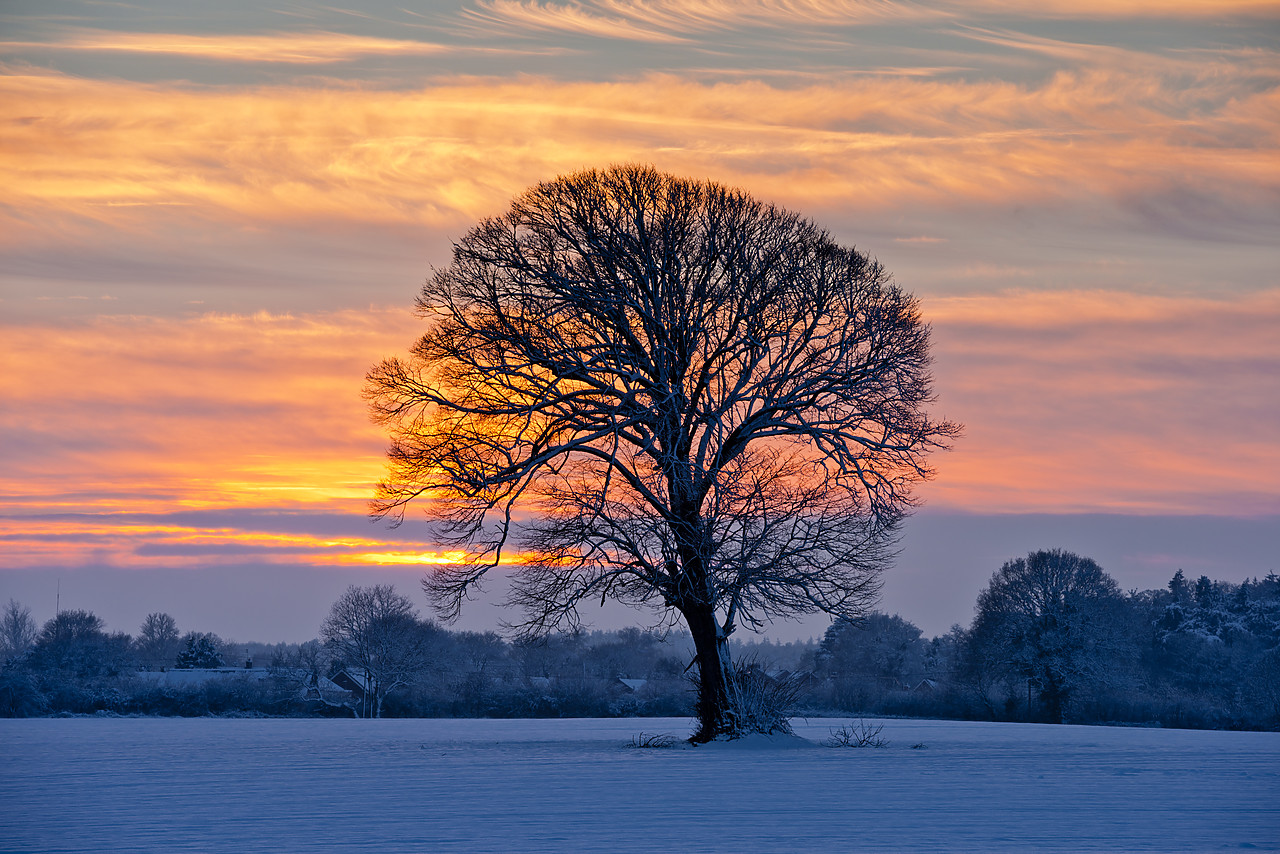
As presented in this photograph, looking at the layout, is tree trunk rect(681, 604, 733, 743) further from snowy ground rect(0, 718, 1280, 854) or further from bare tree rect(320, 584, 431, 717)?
bare tree rect(320, 584, 431, 717)

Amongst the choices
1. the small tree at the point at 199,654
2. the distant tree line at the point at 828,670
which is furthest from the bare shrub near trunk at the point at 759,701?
the small tree at the point at 199,654

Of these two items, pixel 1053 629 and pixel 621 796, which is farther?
pixel 1053 629

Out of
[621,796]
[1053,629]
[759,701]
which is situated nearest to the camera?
[621,796]

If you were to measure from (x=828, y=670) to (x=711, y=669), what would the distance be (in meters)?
66.6

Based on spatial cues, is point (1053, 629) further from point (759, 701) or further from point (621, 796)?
point (621, 796)

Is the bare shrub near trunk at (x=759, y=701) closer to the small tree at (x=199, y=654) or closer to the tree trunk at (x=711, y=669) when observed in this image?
the tree trunk at (x=711, y=669)

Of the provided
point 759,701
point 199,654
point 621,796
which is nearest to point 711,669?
point 759,701

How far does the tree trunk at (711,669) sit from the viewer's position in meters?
24.2

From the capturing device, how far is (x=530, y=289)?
2333 centimetres

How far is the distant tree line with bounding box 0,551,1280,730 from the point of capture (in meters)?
43.7

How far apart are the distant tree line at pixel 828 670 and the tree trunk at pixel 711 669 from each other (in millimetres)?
603

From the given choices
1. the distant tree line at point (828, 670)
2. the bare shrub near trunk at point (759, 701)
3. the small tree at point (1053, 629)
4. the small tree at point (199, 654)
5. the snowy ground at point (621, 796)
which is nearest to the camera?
the snowy ground at point (621, 796)

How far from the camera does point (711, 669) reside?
80.1 ft

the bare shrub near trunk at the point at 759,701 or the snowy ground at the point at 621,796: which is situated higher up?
the bare shrub near trunk at the point at 759,701
